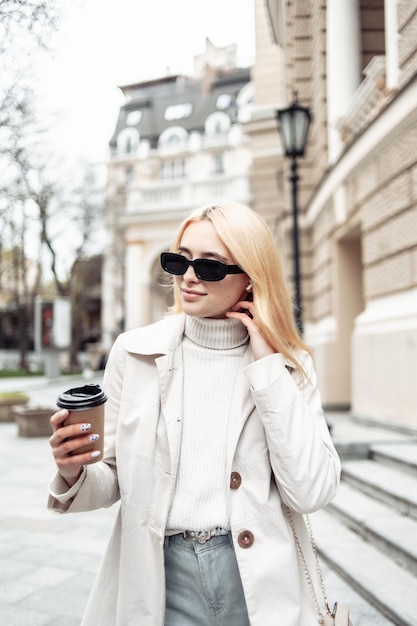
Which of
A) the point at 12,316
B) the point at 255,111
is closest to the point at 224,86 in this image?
the point at 12,316

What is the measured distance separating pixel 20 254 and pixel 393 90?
2313 cm

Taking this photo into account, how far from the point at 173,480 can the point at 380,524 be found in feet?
9.95

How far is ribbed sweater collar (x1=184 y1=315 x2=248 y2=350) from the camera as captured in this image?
1754 mm

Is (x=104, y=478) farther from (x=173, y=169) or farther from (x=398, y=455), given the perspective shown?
(x=173, y=169)

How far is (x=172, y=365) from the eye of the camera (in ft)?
5.60

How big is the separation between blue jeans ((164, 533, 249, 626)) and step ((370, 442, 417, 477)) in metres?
3.57

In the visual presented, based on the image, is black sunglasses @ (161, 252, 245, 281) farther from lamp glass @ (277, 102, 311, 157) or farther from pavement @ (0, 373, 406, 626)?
lamp glass @ (277, 102, 311, 157)

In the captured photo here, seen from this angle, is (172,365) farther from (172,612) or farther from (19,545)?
(19,545)

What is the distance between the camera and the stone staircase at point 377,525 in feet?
11.0

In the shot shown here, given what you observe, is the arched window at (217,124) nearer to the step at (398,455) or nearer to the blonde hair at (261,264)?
the step at (398,455)

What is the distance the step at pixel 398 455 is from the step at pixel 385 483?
0.05 m

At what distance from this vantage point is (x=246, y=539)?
60.2 inches

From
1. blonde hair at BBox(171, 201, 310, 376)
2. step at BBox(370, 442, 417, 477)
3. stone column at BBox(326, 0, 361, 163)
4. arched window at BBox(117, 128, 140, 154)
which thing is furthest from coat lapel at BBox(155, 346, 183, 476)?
arched window at BBox(117, 128, 140, 154)

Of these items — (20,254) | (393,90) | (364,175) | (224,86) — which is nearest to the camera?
(393,90)
